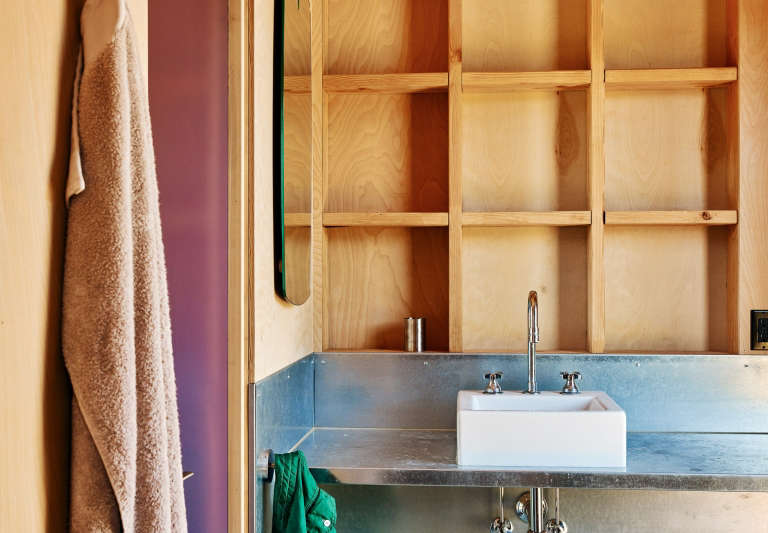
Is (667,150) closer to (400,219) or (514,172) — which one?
(514,172)

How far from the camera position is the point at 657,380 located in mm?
2262

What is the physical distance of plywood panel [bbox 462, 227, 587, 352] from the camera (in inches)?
95.0

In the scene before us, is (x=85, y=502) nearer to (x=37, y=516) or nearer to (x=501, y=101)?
(x=37, y=516)

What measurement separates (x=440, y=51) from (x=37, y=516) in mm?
2017

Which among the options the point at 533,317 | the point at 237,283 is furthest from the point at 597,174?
the point at 237,283

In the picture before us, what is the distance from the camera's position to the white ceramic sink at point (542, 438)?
1.86 metres

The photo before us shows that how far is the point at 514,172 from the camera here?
243 centimetres

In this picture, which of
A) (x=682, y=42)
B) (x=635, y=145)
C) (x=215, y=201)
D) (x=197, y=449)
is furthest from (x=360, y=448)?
(x=682, y=42)

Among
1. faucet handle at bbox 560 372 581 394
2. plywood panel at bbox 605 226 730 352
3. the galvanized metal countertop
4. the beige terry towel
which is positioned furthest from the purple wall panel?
plywood panel at bbox 605 226 730 352

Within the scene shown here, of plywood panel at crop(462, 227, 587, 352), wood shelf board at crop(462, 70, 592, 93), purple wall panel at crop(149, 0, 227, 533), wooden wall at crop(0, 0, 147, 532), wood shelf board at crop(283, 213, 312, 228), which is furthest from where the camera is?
plywood panel at crop(462, 227, 587, 352)

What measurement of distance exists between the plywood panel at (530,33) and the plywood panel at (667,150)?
232mm

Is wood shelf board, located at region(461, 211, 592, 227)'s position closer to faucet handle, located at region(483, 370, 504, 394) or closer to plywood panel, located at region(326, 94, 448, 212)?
plywood panel, located at region(326, 94, 448, 212)

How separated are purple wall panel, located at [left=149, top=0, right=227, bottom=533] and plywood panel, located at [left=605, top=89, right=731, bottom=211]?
4.48 ft

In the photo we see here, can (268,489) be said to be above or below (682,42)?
below
